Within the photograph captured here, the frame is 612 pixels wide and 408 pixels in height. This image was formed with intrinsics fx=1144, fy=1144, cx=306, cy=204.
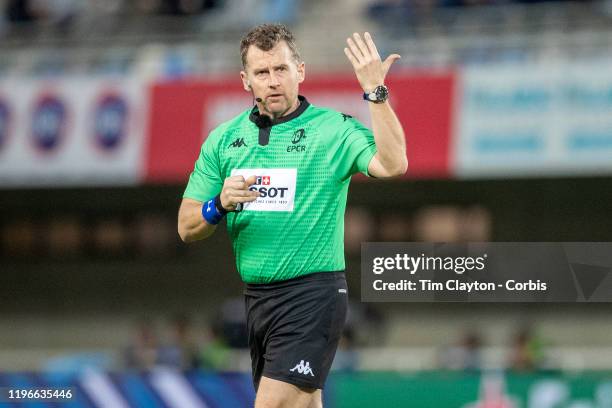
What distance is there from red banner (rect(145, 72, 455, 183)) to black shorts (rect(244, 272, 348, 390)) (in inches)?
320

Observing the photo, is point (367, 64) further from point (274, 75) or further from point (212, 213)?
point (212, 213)

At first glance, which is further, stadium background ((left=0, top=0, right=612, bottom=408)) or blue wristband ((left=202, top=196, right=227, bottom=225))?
stadium background ((left=0, top=0, right=612, bottom=408))

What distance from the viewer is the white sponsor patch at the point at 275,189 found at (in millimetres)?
4574

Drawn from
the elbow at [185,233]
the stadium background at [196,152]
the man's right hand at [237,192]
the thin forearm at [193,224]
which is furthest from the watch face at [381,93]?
the stadium background at [196,152]

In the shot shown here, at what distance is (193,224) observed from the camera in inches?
185

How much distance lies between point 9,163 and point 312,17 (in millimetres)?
4497

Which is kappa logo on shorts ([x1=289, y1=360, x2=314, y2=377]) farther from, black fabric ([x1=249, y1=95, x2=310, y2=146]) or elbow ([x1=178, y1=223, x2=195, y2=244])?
black fabric ([x1=249, y1=95, x2=310, y2=146])

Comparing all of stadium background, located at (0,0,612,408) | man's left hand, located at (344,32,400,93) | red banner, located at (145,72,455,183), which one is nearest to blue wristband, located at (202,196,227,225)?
man's left hand, located at (344,32,400,93)

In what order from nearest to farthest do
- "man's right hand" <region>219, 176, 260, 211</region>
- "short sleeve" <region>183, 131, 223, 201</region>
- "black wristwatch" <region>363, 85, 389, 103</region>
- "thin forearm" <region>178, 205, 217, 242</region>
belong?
"black wristwatch" <region>363, 85, 389, 103</region> < "man's right hand" <region>219, 176, 260, 211</region> < "thin forearm" <region>178, 205, 217, 242</region> < "short sleeve" <region>183, 131, 223, 201</region>

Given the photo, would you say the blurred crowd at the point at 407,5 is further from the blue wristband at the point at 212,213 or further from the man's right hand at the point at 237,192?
the man's right hand at the point at 237,192

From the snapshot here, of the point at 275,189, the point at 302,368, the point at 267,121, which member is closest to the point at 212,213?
the point at 275,189

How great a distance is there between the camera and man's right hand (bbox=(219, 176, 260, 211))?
4426 mm

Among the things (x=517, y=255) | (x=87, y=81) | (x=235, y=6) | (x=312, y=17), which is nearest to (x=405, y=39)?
(x=312, y=17)

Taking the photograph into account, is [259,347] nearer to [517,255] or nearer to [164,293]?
[517,255]
